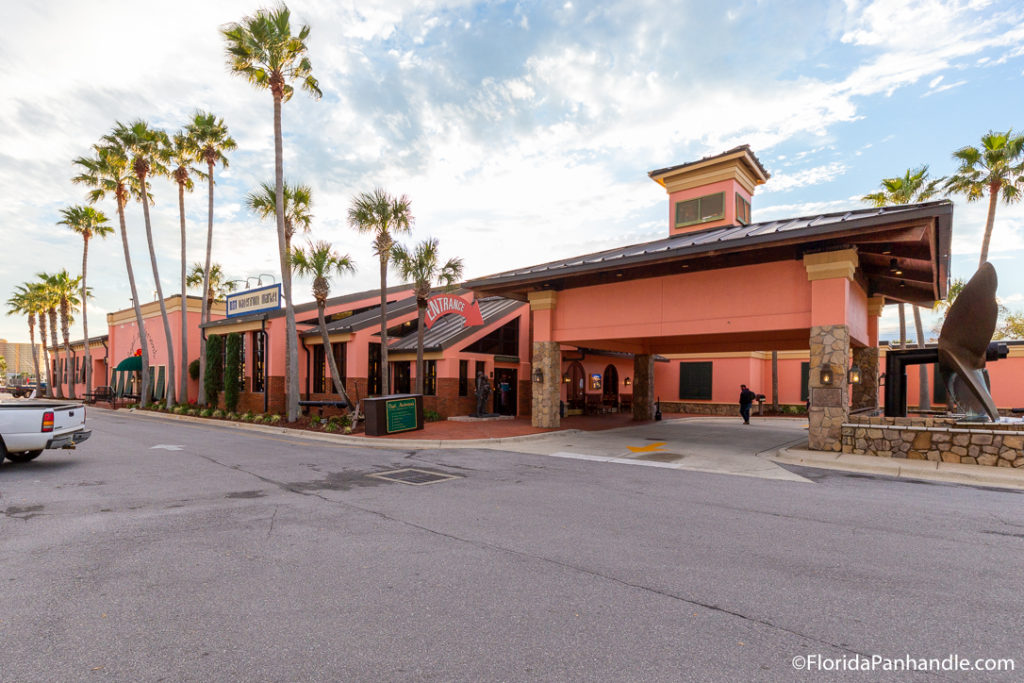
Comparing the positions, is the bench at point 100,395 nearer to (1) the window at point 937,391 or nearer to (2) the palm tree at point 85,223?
(2) the palm tree at point 85,223

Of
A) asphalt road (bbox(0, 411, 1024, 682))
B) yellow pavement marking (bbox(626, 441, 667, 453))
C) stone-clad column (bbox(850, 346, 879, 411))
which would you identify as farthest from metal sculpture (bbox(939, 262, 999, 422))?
yellow pavement marking (bbox(626, 441, 667, 453))

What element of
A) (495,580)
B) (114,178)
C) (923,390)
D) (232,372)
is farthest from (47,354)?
(923,390)

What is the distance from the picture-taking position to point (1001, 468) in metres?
10.6

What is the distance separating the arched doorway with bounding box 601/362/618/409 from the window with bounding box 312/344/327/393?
1402 cm

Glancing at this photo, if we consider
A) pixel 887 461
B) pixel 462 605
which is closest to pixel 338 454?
pixel 462 605

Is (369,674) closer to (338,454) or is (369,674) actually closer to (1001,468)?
(338,454)

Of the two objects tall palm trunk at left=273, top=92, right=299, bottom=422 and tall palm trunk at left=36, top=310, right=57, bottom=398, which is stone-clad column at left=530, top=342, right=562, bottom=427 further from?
tall palm trunk at left=36, top=310, right=57, bottom=398

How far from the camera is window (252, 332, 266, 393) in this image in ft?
84.9

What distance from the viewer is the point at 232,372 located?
25.9 metres

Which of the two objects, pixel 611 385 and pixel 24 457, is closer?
pixel 24 457

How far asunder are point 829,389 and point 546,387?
28.1 feet

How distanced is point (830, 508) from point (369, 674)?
22.5 feet

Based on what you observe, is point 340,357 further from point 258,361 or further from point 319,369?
point 258,361

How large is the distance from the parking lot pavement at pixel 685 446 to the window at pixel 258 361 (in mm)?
16168
